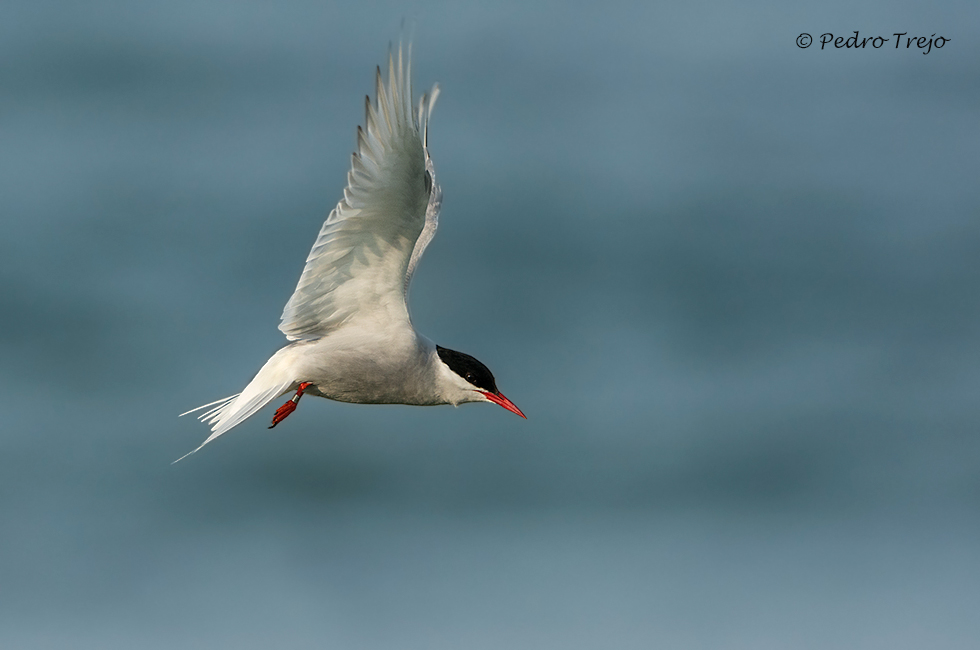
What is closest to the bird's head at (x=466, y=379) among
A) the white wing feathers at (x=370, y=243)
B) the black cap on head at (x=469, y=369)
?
the black cap on head at (x=469, y=369)

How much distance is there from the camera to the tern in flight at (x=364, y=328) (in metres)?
6.55

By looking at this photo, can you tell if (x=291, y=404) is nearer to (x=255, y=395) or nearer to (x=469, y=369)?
(x=255, y=395)

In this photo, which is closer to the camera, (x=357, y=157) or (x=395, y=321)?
(x=357, y=157)

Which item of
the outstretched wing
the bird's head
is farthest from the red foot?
the bird's head

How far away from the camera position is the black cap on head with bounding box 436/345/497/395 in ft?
24.2

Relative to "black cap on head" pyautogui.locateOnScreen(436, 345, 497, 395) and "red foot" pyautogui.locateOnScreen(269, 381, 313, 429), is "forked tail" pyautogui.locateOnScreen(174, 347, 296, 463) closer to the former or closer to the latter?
"red foot" pyautogui.locateOnScreen(269, 381, 313, 429)

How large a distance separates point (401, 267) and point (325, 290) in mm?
542

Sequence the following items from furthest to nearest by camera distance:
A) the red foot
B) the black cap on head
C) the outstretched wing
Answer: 1. the black cap on head
2. the red foot
3. the outstretched wing

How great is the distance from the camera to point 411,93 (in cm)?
612

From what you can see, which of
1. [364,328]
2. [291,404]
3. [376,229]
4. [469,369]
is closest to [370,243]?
[376,229]

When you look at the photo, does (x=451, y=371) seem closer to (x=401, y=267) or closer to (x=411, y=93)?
(x=401, y=267)

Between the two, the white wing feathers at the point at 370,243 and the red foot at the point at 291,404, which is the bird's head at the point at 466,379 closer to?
the white wing feathers at the point at 370,243

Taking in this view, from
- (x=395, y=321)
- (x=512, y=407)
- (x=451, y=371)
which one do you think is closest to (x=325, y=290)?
(x=395, y=321)

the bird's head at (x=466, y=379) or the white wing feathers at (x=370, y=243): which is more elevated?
the white wing feathers at (x=370, y=243)
